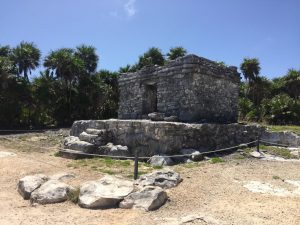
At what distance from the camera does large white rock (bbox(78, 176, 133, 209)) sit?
6277 mm

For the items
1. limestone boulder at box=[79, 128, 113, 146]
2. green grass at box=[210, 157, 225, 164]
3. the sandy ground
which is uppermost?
limestone boulder at box=[79, 128, 113, 146]

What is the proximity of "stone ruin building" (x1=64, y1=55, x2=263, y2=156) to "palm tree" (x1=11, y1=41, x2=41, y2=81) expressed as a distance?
13.2m

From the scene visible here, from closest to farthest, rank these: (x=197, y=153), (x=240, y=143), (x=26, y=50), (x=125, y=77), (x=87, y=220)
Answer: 1. (x=87, y=220)
2. (x=197, y=153)
3. (x=240, y=143)
4. (x=125, y=77)
5. (x=26, y=50)

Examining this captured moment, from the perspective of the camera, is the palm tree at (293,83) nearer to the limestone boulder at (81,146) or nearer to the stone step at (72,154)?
the limestone boulder at (81,146)

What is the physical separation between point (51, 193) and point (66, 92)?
18.5 metres

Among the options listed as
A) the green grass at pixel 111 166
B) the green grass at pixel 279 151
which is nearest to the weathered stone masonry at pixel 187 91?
the green grass at pixel 279 151

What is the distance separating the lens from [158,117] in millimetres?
12680

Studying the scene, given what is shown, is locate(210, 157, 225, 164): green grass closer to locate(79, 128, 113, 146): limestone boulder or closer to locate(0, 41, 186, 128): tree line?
locate(79, 128, 113, 146): limestone boulder

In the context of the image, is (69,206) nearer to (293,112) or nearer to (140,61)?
(293,112)

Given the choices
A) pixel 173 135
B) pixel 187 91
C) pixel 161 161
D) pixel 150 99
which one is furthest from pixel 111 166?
pixel 150 99

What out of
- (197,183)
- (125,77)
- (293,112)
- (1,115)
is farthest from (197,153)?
(1,115)

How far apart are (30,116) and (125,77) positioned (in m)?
10.8

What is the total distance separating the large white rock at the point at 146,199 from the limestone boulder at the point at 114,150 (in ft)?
16.4

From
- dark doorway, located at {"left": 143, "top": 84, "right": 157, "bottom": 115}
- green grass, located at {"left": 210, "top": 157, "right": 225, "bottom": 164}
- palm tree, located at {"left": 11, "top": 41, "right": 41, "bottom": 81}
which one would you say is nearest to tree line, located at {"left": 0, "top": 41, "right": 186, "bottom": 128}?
palm tree, located at {"left": 11, "top": 41, "right": 41, "bottom": 81}
